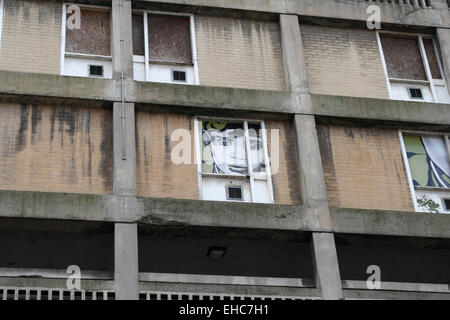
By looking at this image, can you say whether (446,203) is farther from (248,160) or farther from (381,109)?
(248,160)

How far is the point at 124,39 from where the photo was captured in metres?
18.5

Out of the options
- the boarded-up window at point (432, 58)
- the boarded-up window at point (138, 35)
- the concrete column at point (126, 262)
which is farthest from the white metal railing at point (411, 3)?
the concrete column at point (126, 262)

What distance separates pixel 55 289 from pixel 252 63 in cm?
707

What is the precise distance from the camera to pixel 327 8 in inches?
794

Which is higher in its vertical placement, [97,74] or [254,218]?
[97,74]

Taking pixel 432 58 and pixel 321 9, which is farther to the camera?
pixel 432 58

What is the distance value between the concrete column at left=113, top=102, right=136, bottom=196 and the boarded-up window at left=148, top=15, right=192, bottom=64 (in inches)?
71.4

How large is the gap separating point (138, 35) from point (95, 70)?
139 centimetres

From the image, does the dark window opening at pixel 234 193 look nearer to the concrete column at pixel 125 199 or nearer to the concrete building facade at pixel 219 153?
the concrete building facade at pixel 219 153

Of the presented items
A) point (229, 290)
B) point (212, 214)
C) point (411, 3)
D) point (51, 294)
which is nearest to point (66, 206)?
point (51, 294)

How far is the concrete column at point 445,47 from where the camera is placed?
20141mm
